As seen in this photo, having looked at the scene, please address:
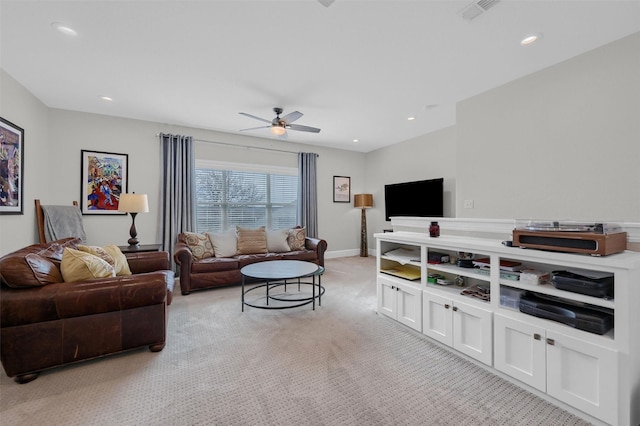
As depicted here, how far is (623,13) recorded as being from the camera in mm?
1981

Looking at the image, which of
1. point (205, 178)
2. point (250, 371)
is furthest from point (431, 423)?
point (205, 178)

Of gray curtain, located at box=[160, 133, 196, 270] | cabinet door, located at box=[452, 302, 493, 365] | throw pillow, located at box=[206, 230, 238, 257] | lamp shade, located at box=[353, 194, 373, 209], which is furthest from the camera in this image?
lamp shade, located at box=[353, 194, 373, 209]

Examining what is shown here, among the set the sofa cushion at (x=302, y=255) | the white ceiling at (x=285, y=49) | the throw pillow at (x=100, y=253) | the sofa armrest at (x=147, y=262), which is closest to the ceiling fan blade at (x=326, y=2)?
the white ceiling at (x=285, y=49)

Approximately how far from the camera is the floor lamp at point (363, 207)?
634cm

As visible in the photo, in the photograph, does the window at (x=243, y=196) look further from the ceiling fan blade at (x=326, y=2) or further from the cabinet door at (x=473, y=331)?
the cabinet door at (x=473, y=331)

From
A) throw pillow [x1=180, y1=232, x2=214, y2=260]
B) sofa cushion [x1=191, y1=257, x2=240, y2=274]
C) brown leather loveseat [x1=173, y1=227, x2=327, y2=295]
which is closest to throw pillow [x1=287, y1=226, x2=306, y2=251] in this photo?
brown leather loveseat [x1=173, y1=227, x2=327, y2=295]

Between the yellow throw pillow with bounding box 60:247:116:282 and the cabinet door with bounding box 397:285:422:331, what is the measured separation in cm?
259

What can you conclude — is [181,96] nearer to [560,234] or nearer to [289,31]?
[289,31]

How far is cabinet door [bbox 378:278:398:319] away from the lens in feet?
8.71

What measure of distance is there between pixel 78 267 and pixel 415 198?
Answer: 4987mm

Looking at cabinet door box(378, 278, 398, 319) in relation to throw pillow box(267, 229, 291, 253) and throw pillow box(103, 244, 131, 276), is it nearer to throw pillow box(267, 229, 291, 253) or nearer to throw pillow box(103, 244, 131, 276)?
throw pillow box(267, 229, 291, 253)

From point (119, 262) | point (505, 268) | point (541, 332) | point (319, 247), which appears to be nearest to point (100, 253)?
point (119, 262)

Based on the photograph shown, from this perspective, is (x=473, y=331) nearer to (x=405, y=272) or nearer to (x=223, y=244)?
(x=405, y=272)

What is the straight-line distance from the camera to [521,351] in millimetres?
1714
